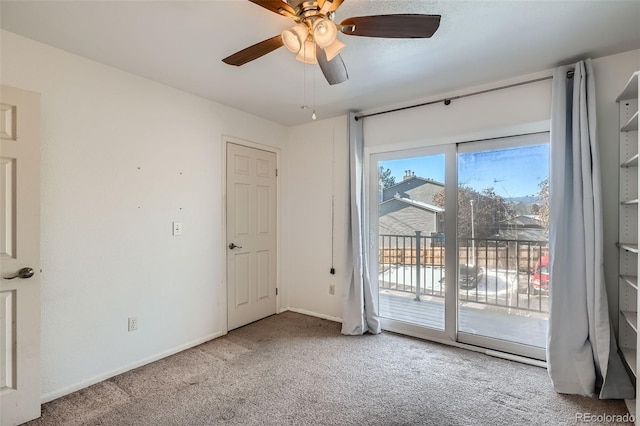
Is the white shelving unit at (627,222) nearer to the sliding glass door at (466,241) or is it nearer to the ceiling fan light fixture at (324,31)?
the sliding glass door at (466,241)

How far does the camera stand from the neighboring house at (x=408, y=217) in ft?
10.2

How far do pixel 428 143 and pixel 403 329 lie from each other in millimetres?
1942

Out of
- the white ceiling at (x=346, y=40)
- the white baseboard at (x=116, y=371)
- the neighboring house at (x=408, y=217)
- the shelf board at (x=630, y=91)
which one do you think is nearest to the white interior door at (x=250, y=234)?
the white baseboard at (x=116, y=371)

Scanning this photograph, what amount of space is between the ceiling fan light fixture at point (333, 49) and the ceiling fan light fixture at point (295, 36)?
0.15 meters

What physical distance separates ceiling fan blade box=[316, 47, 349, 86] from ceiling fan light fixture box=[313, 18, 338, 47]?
0.19m

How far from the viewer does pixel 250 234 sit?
3584 millimetres

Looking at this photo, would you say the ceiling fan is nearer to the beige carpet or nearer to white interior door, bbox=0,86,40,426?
white interior door, bbox=0,86,40,426

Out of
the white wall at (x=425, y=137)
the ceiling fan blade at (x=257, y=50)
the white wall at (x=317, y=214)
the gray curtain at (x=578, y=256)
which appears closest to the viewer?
the ceiling fan blade at (x=257, y=50)

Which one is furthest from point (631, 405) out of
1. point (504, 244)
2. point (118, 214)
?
point (118, 214)

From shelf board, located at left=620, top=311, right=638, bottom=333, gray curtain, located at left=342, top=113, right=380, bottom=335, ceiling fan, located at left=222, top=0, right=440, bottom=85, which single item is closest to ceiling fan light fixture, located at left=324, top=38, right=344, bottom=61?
ceiling fan, located at left=222, top=0, right=440, bottom=85

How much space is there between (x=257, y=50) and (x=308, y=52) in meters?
0.28

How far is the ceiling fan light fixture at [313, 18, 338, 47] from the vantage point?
56.5 inches

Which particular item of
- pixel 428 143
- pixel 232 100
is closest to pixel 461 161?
pixel 428 143

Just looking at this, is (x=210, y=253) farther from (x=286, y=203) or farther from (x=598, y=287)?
(x=598, y=287)
